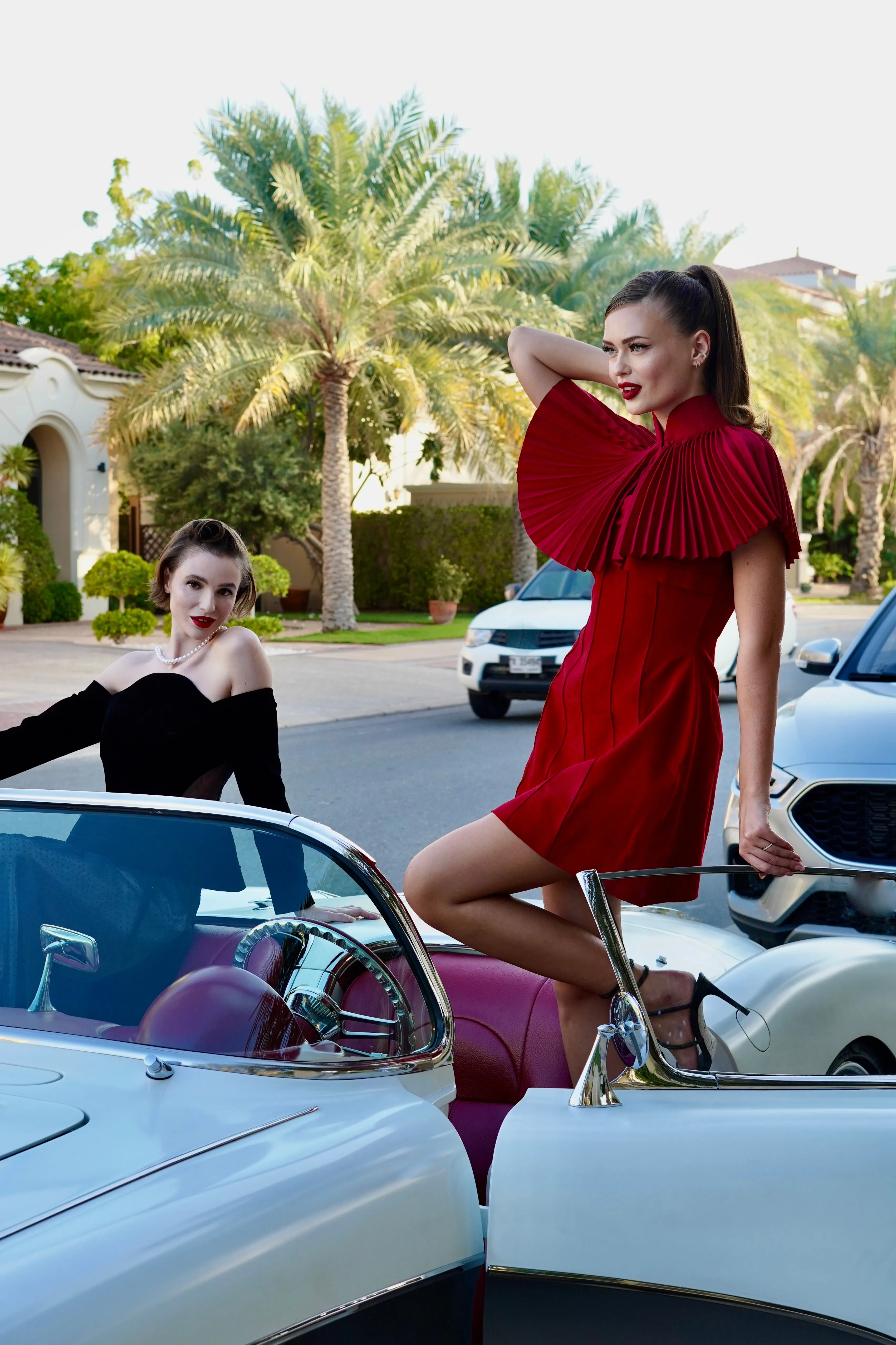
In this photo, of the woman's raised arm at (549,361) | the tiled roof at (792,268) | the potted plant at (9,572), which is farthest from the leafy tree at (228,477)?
the tiled roof at (792,268)

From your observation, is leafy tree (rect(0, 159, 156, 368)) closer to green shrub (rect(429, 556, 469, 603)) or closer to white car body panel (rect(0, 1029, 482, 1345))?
green shrub (rect(429, 556, 469, 603))

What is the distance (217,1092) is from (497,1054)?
0.84 metres

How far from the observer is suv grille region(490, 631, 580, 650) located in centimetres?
1263

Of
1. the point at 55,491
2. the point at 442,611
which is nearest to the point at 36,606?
the point at 55,491

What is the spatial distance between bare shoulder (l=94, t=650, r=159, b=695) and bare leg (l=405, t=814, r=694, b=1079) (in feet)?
3.62

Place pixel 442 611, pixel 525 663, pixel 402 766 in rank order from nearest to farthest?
1. pixel 402 766
2. pixel 525 663
3. pixel 442 611

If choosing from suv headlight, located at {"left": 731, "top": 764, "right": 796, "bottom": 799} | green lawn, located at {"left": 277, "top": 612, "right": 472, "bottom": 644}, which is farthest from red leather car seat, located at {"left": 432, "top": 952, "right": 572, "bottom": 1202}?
green lawn, located at {"left": 277, "top": 612, "right": 472, "bottom": 644}

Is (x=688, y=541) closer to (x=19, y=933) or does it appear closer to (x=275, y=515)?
(x=19, y=933)

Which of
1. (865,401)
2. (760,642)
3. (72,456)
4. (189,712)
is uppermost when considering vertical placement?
(865,401)

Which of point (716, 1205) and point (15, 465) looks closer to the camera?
point (716, 1205)

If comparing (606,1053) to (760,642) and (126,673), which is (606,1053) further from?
(126,673)

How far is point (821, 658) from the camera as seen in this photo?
21.0ft

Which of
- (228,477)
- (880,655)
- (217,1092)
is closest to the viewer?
(217,1092)

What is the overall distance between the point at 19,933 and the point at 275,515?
2462 cm
